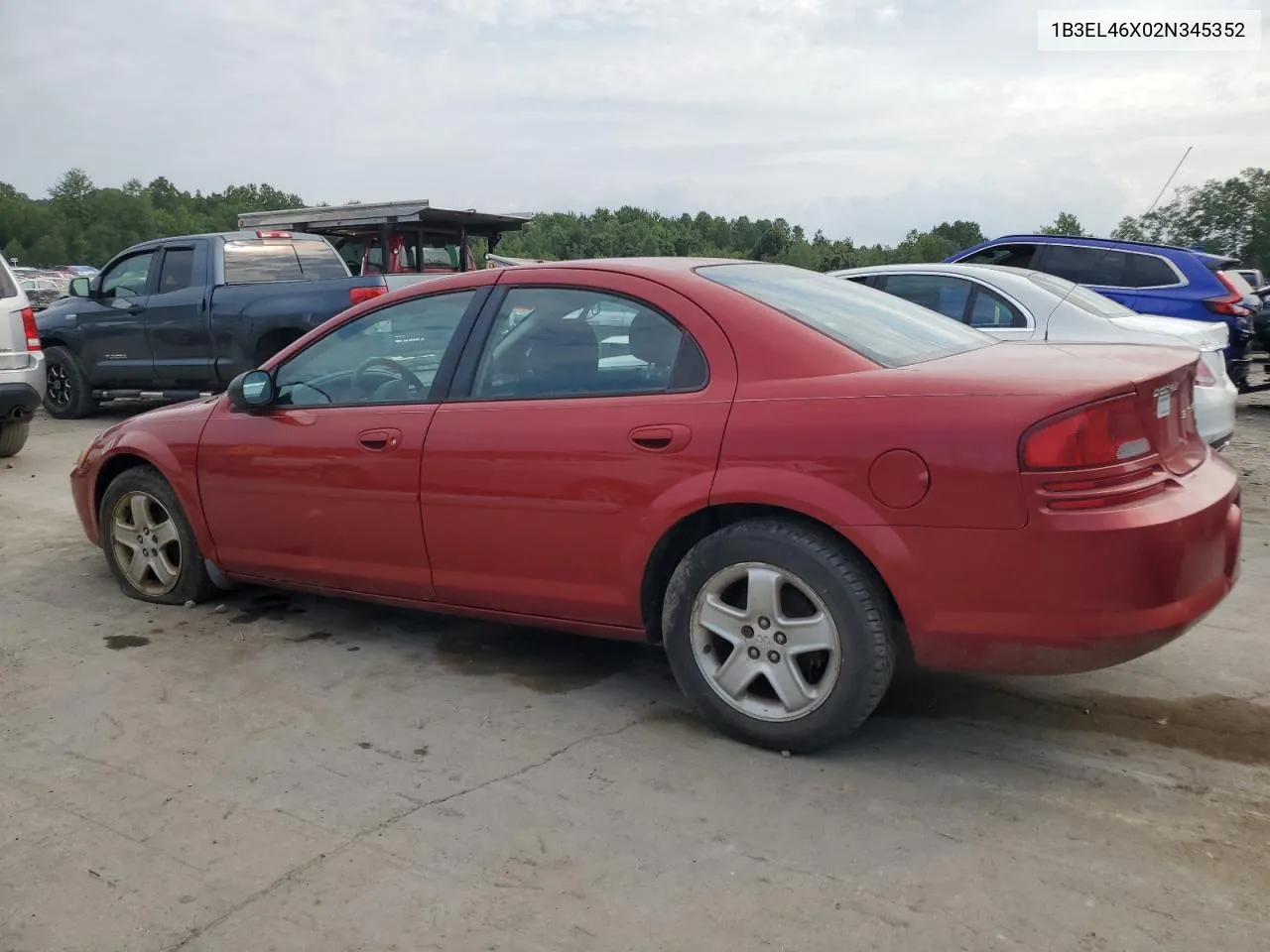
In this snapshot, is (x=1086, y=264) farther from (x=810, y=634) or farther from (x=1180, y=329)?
(x=810, y=634)

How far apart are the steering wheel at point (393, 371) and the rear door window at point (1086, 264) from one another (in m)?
7.62

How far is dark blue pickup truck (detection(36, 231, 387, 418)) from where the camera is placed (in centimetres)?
1005

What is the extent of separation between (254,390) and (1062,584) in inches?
127

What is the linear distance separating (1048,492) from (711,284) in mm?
1359

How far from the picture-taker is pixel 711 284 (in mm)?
3730

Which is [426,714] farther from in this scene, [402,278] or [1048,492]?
[402,278]

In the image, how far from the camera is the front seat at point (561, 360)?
3816mm

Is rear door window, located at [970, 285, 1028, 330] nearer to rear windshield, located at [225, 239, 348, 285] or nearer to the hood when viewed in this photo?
the hood

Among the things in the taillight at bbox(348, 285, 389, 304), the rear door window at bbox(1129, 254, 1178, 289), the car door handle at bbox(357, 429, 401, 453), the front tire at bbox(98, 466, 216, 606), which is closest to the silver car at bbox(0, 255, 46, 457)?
the taillight at bbox(348, 285, 389, 304)

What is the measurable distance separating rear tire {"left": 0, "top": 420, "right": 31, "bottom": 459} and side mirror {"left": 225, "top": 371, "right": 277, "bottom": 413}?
5616 millimetres

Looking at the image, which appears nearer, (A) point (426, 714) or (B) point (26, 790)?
(B) point (26, 790)

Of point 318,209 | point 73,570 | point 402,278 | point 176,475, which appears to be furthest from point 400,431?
point 318,209

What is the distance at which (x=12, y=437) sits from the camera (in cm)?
917

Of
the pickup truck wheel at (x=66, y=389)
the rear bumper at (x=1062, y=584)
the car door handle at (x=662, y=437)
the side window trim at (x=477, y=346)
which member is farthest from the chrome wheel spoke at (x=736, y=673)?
the pickup truck wheel at (x=66, y=389)
